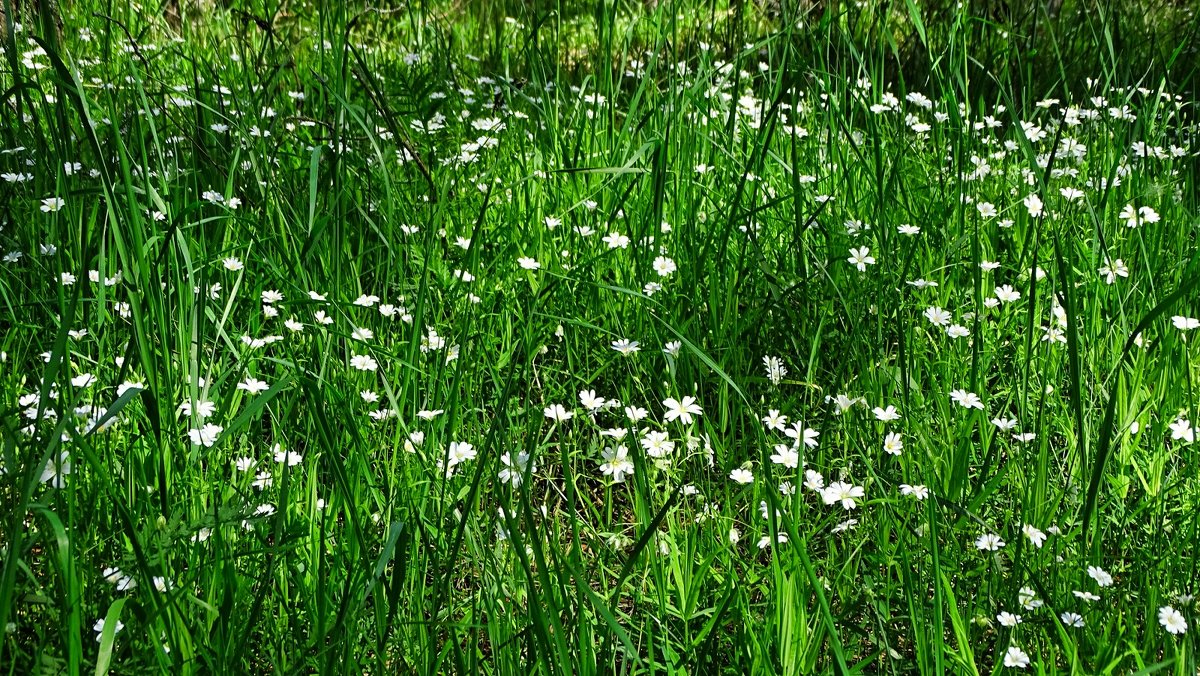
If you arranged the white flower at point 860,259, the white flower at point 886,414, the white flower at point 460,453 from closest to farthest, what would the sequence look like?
the white flower at point 460,453, the white flower at point 886,414, the white flower at point 860,259

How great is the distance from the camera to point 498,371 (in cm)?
252

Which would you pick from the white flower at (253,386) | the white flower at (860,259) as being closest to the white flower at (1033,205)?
the white flower at (860,259)

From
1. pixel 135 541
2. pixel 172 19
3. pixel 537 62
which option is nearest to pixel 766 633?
pixel 135 541

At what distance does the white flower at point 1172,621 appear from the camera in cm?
167

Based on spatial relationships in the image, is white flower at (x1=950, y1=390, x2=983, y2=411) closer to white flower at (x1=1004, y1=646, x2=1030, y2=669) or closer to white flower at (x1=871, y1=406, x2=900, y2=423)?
white flower at (x1=871, y1=406, x2=900, y2=423)

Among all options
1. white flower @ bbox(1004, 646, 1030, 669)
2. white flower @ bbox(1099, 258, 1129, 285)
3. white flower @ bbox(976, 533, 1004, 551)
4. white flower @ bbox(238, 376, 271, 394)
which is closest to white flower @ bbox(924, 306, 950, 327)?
white flower @ bbox(1099, 258, 1129, 285)

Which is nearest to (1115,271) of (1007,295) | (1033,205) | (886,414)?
(1007,295)

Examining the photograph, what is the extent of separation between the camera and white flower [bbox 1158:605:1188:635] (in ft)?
5.47

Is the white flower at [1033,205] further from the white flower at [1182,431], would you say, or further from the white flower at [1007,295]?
the white flower at [1182,431]

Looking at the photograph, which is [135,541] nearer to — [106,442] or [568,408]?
[106,442]

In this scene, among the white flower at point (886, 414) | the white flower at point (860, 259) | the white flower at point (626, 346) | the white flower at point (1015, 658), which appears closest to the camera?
the white flower at point (1015, 658)

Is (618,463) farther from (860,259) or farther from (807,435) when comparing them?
(860,259)

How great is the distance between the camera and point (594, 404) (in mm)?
2268

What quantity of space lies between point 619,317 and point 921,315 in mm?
753
